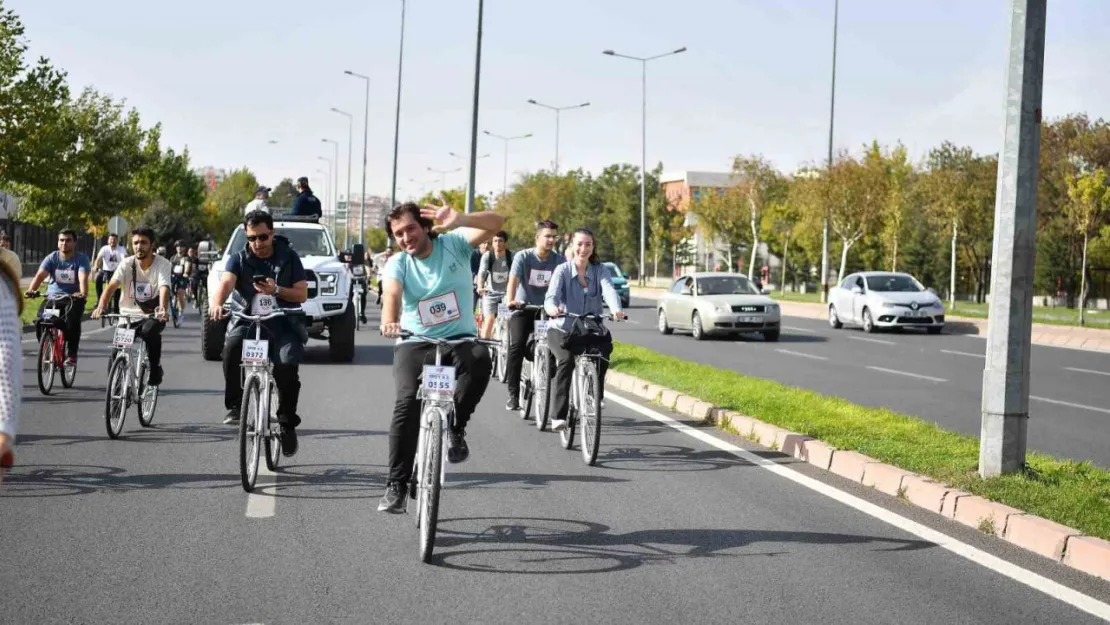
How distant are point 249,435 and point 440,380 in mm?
2030

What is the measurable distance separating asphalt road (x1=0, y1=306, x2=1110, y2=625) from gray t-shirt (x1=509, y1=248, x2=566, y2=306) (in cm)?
228

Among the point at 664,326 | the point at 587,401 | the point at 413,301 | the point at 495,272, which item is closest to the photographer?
the point at 413,301

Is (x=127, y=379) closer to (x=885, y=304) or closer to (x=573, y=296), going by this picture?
(x=573, y=296)

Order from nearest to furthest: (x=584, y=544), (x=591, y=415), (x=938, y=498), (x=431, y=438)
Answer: (x=431, y=438)
(x=584, y=544)
(x=938, y=498)
(x=591, y=415)

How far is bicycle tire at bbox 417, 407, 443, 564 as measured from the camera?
622cm

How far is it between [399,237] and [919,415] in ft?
26.6

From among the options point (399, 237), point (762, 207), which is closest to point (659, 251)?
point (762, 207)

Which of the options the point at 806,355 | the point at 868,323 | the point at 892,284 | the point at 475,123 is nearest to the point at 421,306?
the point at 806,355

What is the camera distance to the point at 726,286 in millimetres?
→ 29156

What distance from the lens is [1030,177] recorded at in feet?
26.6

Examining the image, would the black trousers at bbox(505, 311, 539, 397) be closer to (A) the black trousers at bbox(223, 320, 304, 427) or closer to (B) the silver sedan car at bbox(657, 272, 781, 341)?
(A) the black trousers at bbox(223, 320, 304, 427)

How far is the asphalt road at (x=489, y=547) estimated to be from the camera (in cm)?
545

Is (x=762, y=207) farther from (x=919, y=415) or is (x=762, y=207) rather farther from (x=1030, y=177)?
(x=1030, y=177)

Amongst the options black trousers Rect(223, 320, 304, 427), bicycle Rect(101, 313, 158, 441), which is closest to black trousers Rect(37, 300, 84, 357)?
bicycle Rect(101, 313, 158, 441)
